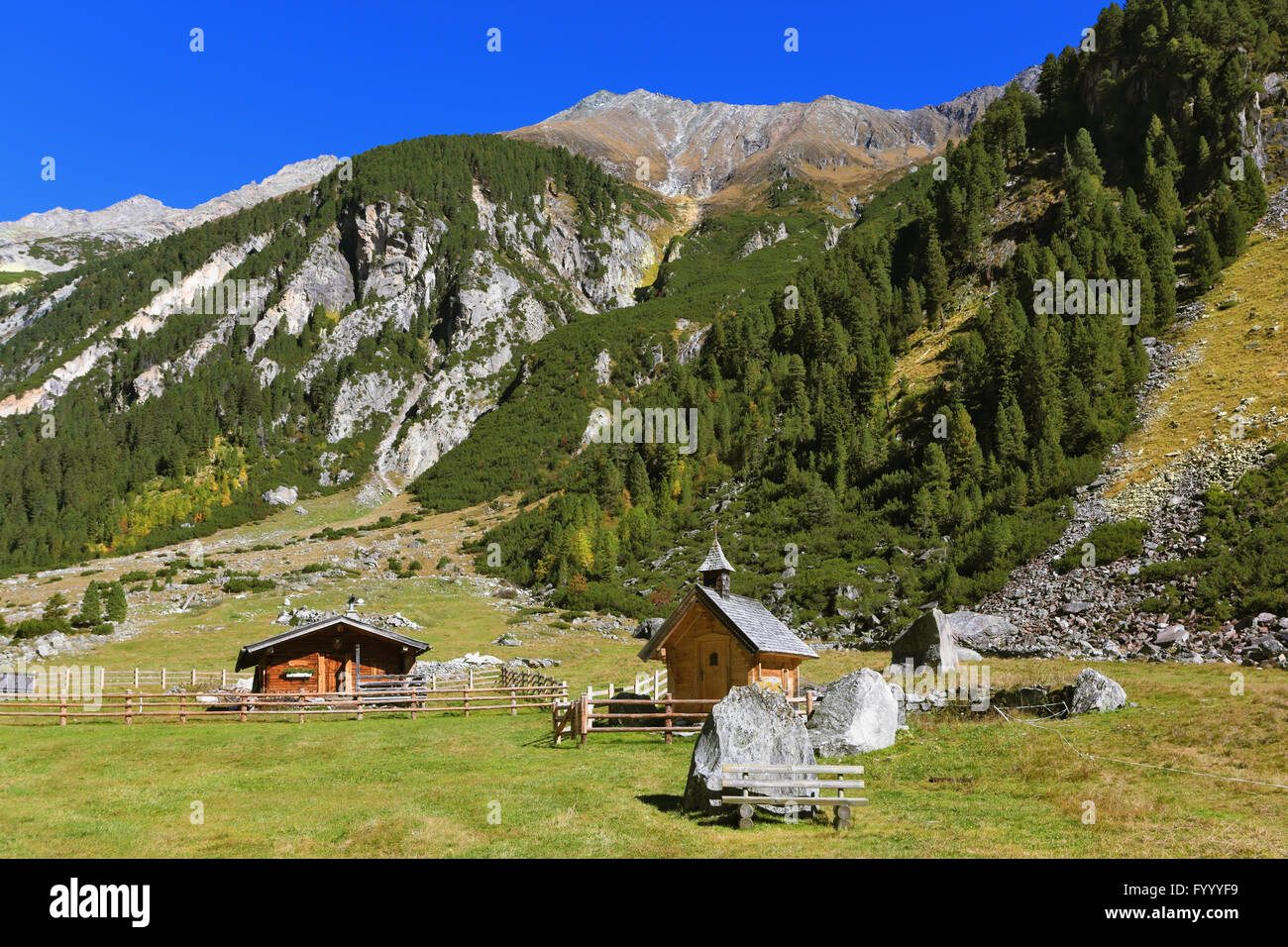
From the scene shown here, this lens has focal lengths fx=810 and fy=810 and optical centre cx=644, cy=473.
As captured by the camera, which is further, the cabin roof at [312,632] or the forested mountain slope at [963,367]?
the forested mountain slope at [963,367]

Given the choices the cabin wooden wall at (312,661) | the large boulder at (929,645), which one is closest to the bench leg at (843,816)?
the large boulder at (929,645)

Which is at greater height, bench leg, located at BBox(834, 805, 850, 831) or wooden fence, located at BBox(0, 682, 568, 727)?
bench leg, located at BBox(834, 805, 850, 831)

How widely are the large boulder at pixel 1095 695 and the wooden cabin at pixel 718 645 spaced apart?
9.85 meters

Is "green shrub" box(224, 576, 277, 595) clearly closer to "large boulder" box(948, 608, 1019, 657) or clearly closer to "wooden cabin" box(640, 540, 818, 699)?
"wooden cabin" box(640, 540, 818, 699)

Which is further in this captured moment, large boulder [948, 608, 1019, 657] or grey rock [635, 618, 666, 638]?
grey rock [635, 618, 666, 638]

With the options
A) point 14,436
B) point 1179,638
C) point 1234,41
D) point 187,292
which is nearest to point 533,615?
point 1179,638

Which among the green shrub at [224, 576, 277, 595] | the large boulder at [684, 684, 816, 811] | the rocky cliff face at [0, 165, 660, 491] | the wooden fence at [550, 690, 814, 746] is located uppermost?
the rocky cliff face at [0, 165, 660, 491]

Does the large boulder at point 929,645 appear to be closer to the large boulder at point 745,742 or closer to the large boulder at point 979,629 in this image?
the large boulder at point 979,629

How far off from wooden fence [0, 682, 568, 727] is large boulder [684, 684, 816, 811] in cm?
1558

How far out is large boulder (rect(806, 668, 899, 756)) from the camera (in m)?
23.8

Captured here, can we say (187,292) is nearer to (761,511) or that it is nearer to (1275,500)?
(761,511)

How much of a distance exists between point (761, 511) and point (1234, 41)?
3371 inches

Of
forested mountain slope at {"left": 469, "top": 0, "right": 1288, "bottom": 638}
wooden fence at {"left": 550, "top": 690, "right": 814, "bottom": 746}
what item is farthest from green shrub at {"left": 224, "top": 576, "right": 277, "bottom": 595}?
wooden fence at {"left": 550, "top": 690, "right": 814, "bottom": 746}

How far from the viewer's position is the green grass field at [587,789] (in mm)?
13805
